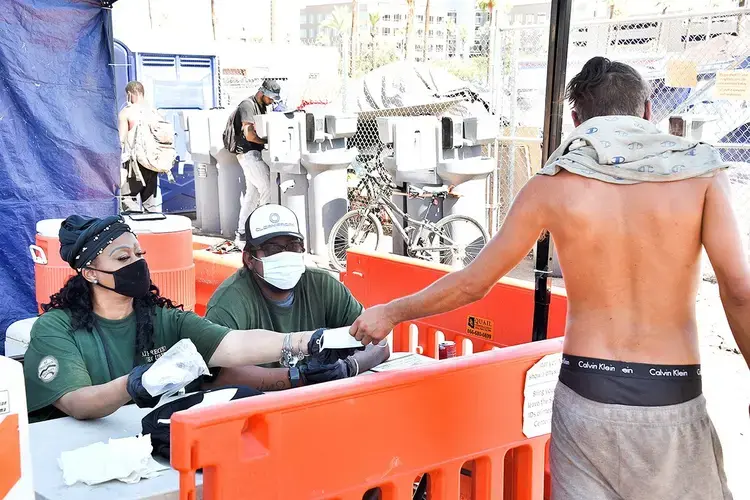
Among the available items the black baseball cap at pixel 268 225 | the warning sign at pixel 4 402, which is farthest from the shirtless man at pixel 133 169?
the warning sign at pixel 4 402

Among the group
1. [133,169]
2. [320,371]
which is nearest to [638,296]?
[320,371]

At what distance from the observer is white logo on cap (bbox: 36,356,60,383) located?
9.93 ft

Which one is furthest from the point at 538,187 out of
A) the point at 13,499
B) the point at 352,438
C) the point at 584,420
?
the point at 13,499

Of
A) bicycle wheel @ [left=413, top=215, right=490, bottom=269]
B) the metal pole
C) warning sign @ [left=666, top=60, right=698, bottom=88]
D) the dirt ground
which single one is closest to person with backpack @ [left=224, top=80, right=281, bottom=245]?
bicycle wheel @ [left=413, top=215, right=490, bottom=269]

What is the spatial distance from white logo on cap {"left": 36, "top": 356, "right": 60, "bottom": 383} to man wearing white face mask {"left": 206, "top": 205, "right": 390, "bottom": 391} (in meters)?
0.81

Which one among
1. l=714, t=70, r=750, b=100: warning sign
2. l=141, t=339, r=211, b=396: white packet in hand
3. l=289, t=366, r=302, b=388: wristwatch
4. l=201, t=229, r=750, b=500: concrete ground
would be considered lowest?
l=201, t=229, r=750, b=500: concrete ground

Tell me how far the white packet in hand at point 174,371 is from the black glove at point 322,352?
1.59ft

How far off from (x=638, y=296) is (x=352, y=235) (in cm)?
784

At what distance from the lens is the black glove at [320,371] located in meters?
3.27

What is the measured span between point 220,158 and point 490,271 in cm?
1021

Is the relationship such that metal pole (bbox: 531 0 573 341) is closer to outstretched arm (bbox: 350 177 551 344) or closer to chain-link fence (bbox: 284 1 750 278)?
outstretched arm (bbox: 350 177 551 344)

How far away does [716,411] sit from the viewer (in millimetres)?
5656

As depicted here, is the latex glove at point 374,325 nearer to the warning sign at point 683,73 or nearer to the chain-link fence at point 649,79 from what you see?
the chain-link fence at point 649,79

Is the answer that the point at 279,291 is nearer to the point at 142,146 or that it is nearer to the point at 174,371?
the point at 174,371
